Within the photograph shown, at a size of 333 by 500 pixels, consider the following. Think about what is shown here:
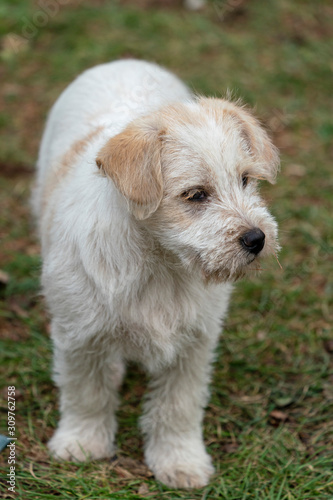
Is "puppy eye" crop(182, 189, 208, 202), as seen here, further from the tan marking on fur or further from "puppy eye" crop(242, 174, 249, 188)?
the tan marking on fur

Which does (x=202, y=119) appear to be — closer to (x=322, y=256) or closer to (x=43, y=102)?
(x=322, y=256)

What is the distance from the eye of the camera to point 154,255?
294cm

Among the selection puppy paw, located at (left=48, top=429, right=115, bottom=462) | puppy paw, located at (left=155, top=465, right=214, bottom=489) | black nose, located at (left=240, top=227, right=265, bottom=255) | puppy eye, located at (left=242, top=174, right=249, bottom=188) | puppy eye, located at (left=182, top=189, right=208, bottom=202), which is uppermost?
puppy eye, located at (left=242, top=174, right=249, bottom=188)

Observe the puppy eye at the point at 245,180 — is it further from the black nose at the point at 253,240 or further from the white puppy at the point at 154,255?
the black nose at the point at 253,240

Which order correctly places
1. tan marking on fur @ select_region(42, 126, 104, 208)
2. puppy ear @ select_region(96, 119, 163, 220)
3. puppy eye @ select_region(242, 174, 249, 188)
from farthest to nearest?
tan marking on fur @ select_region(42, 126, 104, 208)
puppy eye @ select_region(242, 174, 249, 188)
puppy ear @ select_region(96, 119, 163, 220)

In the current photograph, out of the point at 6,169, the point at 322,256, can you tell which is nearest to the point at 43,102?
the point at 6,169

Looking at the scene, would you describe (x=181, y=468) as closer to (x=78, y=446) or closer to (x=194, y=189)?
(x=78, y=446)

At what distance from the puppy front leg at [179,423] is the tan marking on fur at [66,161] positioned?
124cm

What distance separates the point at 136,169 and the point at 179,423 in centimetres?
155

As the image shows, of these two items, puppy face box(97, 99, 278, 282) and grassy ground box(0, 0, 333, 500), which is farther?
grassy ground box(0, 0, 333, 500)

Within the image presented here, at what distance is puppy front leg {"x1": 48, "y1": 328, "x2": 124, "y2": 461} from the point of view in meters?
3.44

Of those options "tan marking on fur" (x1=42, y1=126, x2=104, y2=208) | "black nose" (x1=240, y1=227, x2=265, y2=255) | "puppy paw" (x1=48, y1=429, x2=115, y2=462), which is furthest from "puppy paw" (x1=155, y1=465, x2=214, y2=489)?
"tan marking on fur" (x1=42, y1=126, x2=104, y2=208)

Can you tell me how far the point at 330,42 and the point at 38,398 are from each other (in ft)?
20.1

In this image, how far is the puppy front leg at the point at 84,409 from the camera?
3.44 metres
